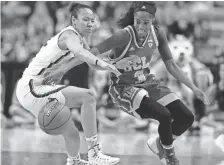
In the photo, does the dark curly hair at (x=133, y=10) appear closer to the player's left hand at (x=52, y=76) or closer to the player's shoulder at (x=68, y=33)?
the player's shoulder at (x=68, y=33)

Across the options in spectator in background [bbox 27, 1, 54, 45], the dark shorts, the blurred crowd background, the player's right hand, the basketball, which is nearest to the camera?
the player's right hand

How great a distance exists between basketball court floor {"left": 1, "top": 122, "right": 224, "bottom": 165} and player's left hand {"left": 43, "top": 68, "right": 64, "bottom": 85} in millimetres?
1014

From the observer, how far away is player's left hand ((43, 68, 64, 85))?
15.1 ft

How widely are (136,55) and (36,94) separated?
1104mm

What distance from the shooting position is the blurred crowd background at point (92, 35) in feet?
31.8

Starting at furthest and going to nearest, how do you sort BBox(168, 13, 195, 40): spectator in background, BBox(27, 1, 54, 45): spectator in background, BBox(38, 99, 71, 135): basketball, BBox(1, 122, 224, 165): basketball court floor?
BBox(27, 1, 54, 45): spectator in background
BBox(168, 13, 195, 40): spectator in background
BBox(1, 122, 224, 165): basketball court floor
BBox(38, 99, 71, 135): basketball

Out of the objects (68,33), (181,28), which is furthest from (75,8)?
(181,28)

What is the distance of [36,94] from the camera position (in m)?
4.66

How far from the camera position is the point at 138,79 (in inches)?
199

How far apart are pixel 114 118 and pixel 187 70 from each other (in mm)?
1957

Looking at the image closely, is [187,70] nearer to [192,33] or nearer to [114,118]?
[114,118]

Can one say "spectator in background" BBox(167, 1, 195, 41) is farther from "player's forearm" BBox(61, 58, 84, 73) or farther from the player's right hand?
the player's right hand

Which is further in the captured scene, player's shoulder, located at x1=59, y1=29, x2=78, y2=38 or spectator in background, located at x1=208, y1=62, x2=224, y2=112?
spectator in background, located at x1=208, y1=62, x2=224, y2=112

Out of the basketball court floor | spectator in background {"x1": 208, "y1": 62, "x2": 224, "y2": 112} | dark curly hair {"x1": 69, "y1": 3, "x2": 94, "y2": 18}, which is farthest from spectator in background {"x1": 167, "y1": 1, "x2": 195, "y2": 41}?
dark curly hair {"x1": 69, "y1": 3, "x2": 94, "y2": 18}
